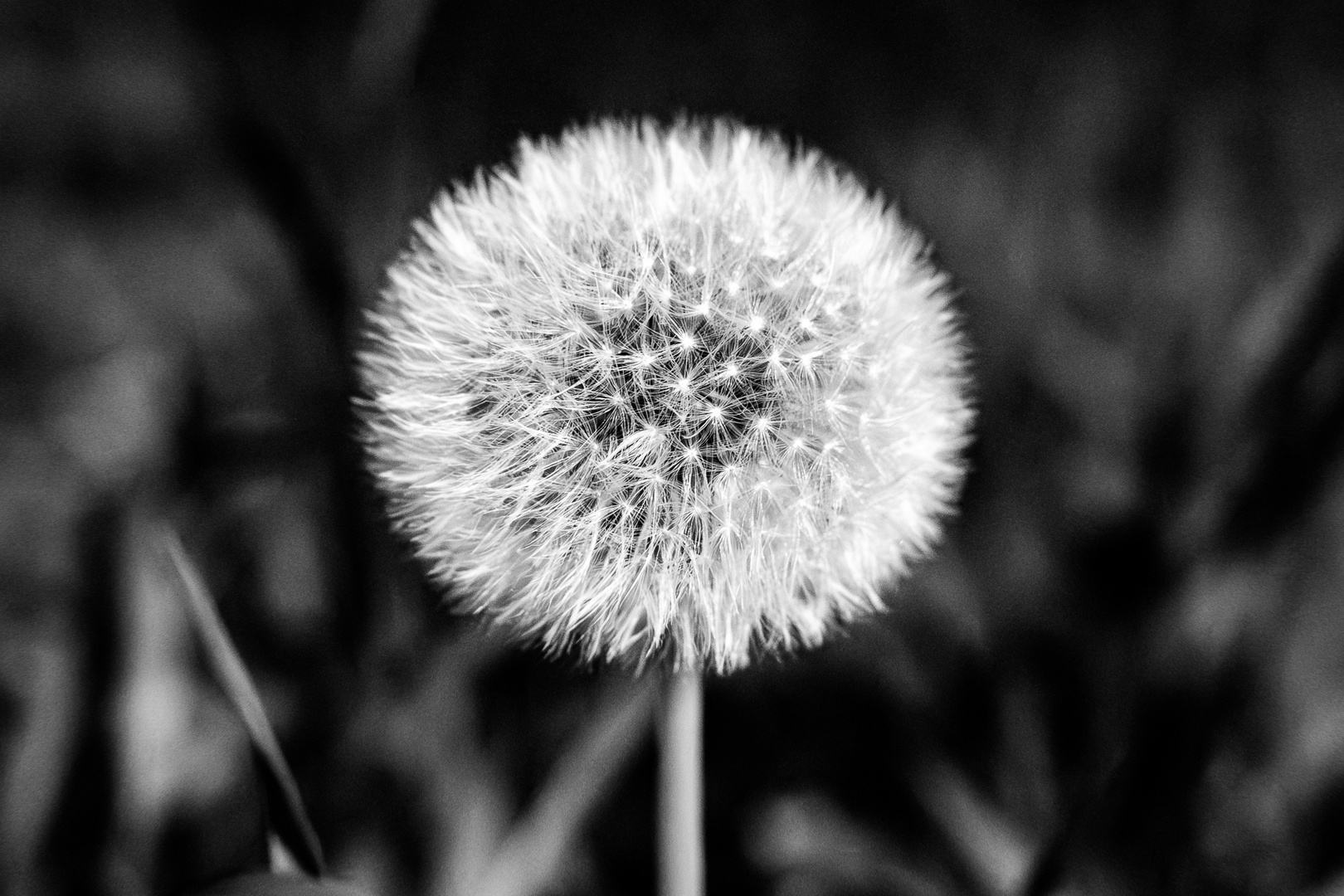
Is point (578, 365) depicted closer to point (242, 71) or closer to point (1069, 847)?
point (1069, 847)

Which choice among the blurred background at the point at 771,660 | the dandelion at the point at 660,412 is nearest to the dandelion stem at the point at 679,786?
the dandelion at the point at 660,412

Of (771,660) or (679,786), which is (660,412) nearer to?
(679,786)

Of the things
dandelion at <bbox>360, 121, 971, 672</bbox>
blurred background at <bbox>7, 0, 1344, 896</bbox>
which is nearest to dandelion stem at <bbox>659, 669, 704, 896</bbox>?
dandelion at <bbox>360, 121, 971, 672</bbox>

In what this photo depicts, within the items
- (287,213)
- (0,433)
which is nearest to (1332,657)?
(287,213)

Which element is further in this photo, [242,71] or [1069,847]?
[242,71]

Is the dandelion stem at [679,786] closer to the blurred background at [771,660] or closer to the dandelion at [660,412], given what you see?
the dandelion at [660,412]

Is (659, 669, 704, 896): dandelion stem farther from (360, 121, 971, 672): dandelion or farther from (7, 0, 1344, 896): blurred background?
(7, 0, 1344, 896): blurred background
